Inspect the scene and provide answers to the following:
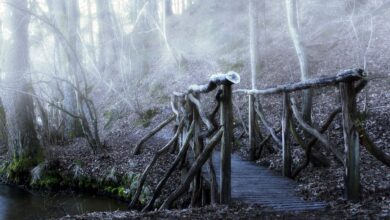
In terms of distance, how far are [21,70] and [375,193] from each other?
1225cm

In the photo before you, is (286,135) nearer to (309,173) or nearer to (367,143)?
(309,173)

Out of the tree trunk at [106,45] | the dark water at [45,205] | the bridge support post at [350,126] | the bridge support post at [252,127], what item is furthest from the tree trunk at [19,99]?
the tree trunk at [106,45]

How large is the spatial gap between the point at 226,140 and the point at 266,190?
1558mm

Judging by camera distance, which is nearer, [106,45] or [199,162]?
[199,162]

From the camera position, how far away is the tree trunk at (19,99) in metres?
13.0

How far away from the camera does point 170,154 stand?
11.6m

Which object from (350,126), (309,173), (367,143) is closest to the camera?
(350,126)

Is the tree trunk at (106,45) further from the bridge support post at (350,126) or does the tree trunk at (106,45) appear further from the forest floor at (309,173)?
the bridge support post at (350,126)

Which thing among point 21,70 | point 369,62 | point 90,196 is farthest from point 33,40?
point 369,62

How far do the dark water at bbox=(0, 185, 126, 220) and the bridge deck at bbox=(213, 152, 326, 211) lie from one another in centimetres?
356

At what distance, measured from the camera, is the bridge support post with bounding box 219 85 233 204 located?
6.06 m

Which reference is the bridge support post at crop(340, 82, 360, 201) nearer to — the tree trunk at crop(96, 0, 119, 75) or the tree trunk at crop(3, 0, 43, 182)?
the tree trunk at crop(3, 0, 43, 182)

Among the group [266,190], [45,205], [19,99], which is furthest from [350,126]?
[19,99]

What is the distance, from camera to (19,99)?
44.1ft
